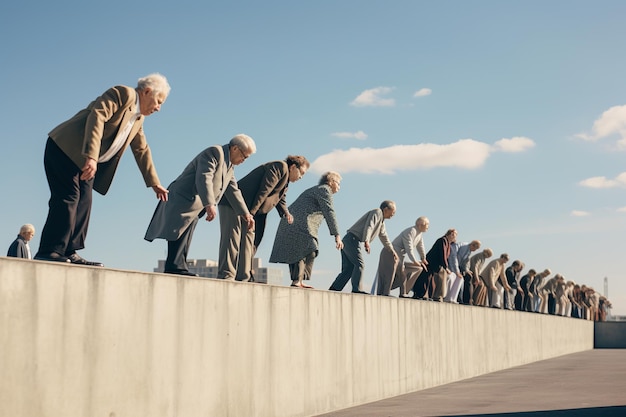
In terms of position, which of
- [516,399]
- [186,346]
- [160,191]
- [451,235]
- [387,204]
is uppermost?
[387,204]

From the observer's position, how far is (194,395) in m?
7.94

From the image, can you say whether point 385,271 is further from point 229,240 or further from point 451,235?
point 229,240

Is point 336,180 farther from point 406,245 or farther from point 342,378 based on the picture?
point 406,245

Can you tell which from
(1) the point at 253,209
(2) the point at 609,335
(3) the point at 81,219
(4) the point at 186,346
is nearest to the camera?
(3) the point at 81,219

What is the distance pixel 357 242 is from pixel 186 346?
5.97 m

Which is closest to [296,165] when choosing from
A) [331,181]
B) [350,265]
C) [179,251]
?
[331,181]

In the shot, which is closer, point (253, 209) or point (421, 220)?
point (253, 209)

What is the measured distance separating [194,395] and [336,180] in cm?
475

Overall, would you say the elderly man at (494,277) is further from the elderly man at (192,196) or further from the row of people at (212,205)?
the elderly man at (192,196)

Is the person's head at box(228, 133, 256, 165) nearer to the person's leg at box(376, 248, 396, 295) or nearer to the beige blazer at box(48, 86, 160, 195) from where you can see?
the beige blazer at box(48, 86, 160, 195)

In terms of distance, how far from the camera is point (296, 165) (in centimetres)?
1050

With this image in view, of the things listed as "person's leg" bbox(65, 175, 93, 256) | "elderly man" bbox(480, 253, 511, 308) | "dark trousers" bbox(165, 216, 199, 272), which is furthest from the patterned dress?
"elderly man" bbox(480, 253, 511, 308)

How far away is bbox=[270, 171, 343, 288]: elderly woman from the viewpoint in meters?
11.4

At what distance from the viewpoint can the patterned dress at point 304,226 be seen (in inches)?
452
